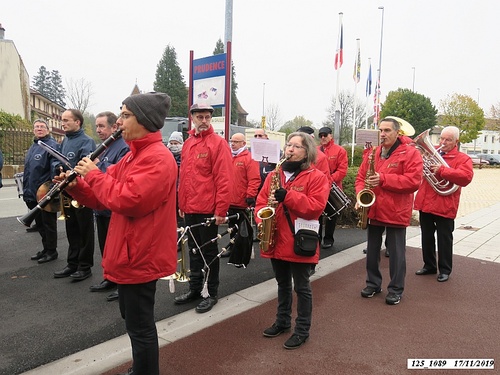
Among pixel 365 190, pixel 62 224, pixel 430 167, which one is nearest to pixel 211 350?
pixel 365 190

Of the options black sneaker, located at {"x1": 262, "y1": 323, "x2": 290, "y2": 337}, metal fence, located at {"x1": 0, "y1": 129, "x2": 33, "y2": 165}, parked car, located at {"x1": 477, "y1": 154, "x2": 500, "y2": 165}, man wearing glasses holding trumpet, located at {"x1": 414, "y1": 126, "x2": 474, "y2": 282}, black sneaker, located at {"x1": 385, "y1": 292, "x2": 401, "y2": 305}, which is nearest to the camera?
black sneaker, located at {"x1": 262, "y1": 323, "x2": 290, "y2": 337}

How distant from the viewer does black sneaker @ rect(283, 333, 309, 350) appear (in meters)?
3.58

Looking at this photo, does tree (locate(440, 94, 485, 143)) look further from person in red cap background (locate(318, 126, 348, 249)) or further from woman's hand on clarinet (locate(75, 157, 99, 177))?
woman's hand on clarinet (locate(75, 157, 99, 177))

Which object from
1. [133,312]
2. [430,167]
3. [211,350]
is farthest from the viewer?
[430,167]

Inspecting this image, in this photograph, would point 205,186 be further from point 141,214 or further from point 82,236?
point 82,236

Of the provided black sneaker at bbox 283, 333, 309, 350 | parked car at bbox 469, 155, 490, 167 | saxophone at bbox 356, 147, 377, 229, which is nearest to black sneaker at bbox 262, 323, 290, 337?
black sneaker at bbox 283, 333, 309, 350

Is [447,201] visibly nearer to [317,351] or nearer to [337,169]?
[337,169]

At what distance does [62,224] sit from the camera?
349 inches

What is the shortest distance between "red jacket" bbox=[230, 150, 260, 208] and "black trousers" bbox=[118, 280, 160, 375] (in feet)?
11.6

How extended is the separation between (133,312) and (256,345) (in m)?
1.38

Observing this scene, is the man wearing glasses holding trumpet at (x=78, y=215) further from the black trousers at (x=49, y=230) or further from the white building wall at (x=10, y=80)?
the white building wall at (x=10, y=80)

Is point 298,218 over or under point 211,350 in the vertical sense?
over

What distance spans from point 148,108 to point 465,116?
56.0 m

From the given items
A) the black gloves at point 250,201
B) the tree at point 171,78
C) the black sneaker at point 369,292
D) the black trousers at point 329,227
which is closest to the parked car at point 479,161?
the tree at point 171,78
